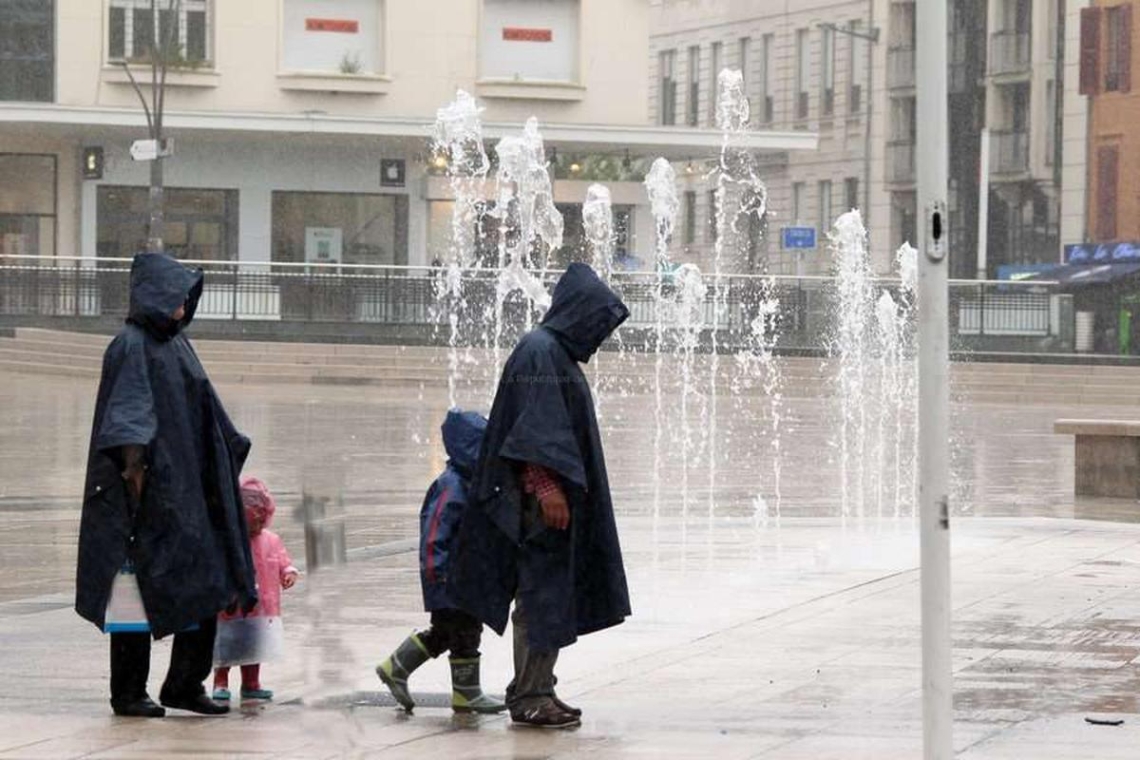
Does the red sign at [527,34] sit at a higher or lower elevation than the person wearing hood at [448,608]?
higher

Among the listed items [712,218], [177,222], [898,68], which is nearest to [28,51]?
[177,222]

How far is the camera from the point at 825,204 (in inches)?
2953

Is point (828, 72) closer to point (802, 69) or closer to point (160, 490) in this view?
point (802, 69)

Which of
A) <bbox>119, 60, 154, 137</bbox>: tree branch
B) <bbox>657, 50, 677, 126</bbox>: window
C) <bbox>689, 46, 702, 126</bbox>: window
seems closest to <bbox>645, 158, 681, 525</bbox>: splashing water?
<bbox>119, 60, 154, 137</bbox>: tree branch

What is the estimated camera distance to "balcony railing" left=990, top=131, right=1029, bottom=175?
67.7 meters

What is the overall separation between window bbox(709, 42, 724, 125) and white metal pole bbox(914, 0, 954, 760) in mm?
72871

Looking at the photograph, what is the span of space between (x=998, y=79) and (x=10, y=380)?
37838mm

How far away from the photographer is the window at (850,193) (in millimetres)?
73688

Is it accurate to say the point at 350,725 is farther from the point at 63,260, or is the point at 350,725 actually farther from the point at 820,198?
the point at 820,198

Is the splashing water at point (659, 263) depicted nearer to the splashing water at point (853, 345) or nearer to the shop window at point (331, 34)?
the splashing water at point (853, 345)

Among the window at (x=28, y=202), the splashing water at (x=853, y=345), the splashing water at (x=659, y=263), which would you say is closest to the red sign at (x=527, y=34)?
the splashing water at (x=659, y=263)

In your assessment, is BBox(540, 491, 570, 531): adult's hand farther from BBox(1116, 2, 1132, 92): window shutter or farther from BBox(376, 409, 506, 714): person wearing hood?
BBox(1116, 2, 1132, 92): window shutter

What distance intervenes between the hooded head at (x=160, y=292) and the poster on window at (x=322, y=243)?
143 feet

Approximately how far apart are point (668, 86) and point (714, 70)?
9.46 ft
